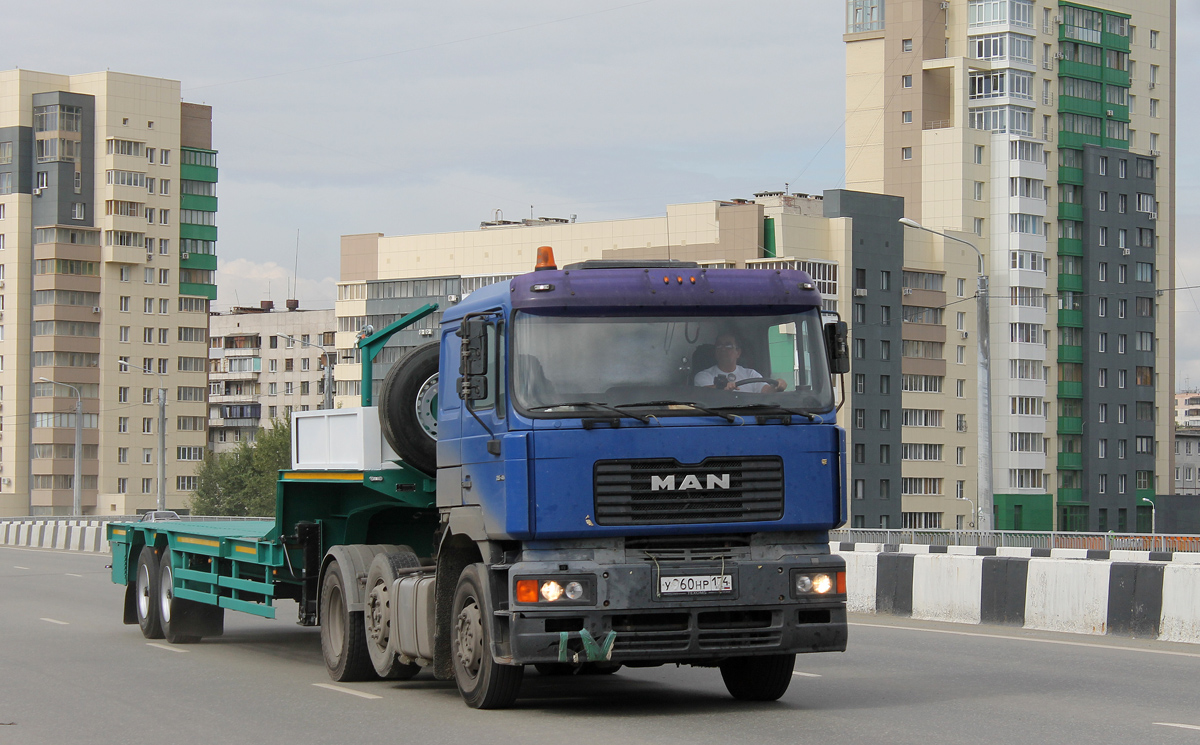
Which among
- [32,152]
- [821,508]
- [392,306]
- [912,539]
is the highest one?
[32,152]

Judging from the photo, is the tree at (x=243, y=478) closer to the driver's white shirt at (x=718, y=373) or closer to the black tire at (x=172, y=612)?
the black tire at (x=172, y=612)

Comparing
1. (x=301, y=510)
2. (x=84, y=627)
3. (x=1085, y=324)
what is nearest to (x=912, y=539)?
(x=84, y=627)

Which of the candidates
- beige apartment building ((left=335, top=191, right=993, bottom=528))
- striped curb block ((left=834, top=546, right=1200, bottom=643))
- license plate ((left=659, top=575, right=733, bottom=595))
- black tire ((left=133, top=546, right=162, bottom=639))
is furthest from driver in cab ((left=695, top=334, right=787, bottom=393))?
beige apartment building ((left=335, top=191, right=993, bottom=528))

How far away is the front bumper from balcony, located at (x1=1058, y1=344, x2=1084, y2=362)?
11044 cm

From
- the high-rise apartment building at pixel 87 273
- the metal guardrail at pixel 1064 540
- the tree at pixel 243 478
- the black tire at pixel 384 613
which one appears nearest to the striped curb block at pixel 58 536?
the metal guardrail at pixel 1064 540

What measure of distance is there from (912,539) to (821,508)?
38554mm

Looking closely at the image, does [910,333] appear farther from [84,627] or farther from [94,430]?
[84,627]

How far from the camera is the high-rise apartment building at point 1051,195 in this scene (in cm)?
11075

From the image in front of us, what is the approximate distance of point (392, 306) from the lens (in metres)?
122

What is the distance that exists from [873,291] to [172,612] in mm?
90948

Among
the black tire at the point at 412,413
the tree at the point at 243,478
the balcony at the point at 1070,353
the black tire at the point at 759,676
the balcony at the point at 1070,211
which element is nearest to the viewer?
the black tire at the point at 759,676

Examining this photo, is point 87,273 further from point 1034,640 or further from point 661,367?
point 661,367

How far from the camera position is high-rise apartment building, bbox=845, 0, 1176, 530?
4360 inches

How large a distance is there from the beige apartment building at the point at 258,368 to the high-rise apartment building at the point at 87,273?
38.1 metres
